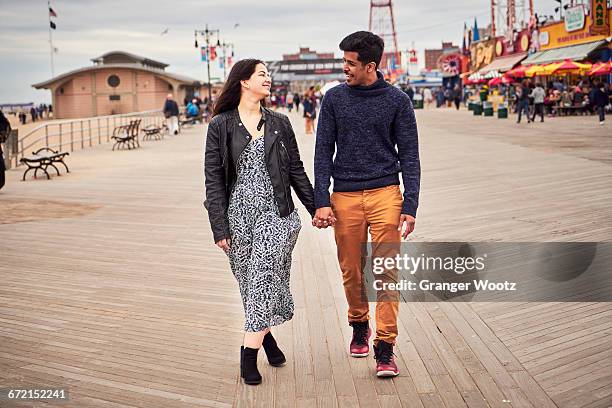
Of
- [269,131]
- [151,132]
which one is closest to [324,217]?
[269,131]

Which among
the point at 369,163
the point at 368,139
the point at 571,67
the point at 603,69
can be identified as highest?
the point at 571,67

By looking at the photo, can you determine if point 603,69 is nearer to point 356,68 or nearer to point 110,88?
point 356,68

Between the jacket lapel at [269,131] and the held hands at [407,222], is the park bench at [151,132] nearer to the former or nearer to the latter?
the jacket lapel at [269,131]

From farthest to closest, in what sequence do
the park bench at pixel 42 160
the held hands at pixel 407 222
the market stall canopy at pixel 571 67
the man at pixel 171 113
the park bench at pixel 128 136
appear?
the man at pixel 171 113 < the market stall canopy at pixel 571 67 < the park bench at pixel 128 136 < the park bench at pixel 42 160 < the held hands at pixel 407 222

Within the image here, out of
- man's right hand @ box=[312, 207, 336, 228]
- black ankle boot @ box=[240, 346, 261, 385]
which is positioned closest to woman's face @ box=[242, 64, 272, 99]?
man's right hand @ box=[312, 207, 336, 228]

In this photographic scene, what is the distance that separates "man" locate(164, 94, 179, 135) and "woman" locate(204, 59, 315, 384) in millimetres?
28056

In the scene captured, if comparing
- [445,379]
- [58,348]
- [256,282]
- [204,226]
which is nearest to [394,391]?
[445,379]

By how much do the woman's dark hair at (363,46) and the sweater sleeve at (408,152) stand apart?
308mm

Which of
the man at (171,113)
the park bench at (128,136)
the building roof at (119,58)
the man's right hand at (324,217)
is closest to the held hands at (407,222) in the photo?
the man's right hand at (324,217)

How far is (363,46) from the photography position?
4164mm

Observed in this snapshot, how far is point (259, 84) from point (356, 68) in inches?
22.1

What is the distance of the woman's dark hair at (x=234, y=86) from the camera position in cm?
436

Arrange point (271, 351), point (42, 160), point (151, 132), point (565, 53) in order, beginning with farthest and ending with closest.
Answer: point (565, 53) < point (151, 132) < point (42, 160) < point (271, 351)

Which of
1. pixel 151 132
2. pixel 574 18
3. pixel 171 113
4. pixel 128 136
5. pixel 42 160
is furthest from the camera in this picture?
pixel 574 18
